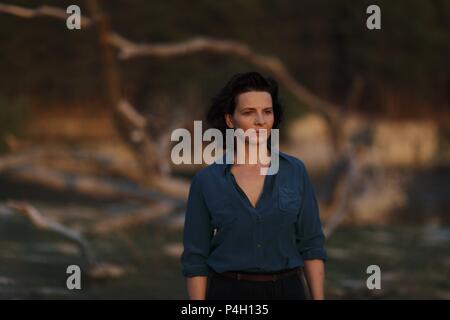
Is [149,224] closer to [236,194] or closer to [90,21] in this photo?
[90,21]

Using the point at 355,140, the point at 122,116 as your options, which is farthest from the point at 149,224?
the point at 355,140

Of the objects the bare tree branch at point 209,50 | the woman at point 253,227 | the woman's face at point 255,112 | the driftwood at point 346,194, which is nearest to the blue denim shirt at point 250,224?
the woman at point 253,227

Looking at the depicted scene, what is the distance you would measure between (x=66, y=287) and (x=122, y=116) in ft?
5.45

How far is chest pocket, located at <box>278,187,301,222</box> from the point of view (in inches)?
82.0

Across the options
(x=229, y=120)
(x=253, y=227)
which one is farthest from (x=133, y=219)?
(x=253, y=227)

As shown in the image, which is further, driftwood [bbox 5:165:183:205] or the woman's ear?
driftwood [bbox 5:165:183:205]

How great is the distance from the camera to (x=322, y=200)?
7.75 metres

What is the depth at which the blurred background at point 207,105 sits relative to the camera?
284 inches

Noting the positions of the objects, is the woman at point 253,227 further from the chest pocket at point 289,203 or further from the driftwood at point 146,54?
the driftwood at point 146,54

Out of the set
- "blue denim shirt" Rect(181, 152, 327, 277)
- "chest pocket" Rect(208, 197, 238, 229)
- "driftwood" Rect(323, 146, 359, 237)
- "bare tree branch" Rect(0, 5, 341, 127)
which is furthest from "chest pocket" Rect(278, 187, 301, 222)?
"driftwood" Rect(323, 146, 359, 237)

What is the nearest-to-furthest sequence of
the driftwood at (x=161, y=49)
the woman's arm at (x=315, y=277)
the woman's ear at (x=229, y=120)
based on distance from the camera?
1. the woman's arm at (x=315, y=277)
2. the woman's ear at (x=229, y=120)
3. the driftwood at (x=161, y=49)

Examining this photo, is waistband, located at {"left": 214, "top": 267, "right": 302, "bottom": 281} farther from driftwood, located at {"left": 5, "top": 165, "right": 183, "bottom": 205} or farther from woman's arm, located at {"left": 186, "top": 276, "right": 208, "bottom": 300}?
driftwood, located at {"left": 5, "top": 165, "right": 183, "bottom": 205}

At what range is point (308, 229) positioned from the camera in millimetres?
2135

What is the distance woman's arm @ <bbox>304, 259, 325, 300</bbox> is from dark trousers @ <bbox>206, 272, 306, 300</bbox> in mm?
33
